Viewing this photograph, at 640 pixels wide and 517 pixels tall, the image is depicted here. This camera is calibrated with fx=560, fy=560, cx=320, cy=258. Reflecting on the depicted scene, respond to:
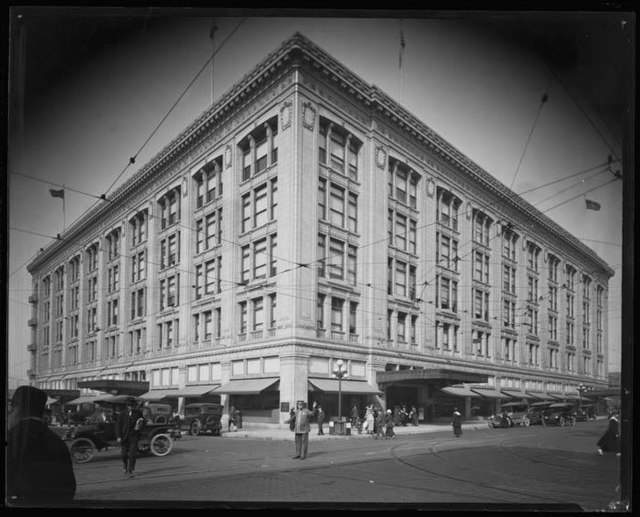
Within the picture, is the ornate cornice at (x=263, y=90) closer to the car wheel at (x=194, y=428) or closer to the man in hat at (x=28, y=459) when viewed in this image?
the man in hat at (x=28, y=459)

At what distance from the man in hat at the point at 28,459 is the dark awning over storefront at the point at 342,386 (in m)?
3.15

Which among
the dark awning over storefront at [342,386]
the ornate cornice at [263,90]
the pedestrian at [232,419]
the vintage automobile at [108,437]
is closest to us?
the vintage automobile at [108,437]

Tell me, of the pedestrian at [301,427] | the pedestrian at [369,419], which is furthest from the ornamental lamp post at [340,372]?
the pedestrian at [301,427]

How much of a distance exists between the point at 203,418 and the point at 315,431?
167cm

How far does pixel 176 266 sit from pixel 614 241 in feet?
18.7

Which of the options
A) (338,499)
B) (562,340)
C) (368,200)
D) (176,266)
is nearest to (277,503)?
(338,499)

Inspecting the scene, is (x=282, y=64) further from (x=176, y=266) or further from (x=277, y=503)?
(x=277, y=503)

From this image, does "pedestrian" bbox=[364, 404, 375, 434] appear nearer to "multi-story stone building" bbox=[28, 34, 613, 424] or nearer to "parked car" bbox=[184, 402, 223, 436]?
"multi-story stone building" bbox=[28, 34, 613, 424]

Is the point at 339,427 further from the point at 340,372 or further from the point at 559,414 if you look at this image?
the point at 559,414

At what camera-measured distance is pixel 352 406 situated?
25.7ft

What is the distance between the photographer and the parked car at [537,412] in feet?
27.7

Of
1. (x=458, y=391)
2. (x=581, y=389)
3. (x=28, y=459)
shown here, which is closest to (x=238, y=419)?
(x=28, y=459)

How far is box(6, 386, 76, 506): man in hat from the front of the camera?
239 inches

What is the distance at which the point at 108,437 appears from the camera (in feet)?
22.7
